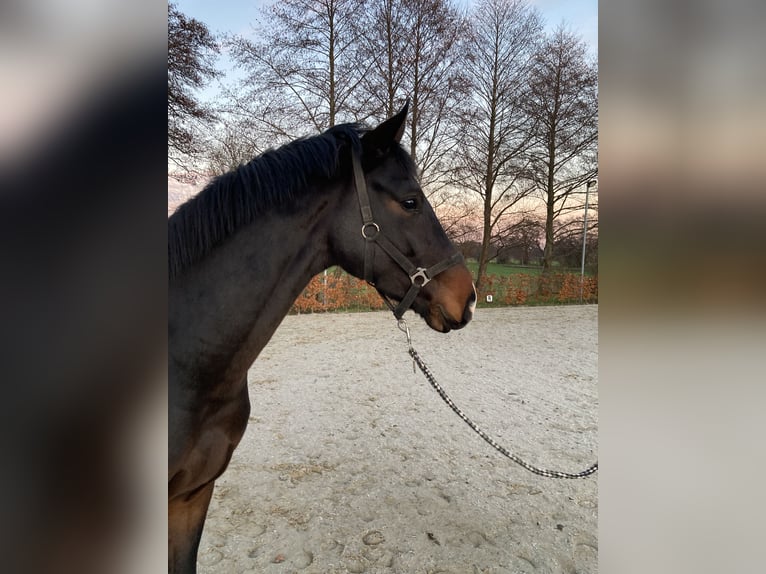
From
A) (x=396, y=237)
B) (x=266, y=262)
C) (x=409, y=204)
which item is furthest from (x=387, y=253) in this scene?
(x=266, y=262)

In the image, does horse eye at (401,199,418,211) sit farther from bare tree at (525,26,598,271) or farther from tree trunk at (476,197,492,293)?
bare tree at (525,26,598,271)

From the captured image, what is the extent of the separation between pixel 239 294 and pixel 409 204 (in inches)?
27.5

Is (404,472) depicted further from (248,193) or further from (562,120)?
(562,120)

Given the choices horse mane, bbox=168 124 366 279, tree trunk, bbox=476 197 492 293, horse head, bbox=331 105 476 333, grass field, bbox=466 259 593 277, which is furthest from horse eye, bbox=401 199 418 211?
grass field, bbox=466 259 593 277

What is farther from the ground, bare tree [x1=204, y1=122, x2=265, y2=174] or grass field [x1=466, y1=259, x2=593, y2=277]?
bare tree [x1=204, y1=122, x2=265, y2=174]

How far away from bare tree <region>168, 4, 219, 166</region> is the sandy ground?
346cm

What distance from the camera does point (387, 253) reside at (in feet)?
4.68

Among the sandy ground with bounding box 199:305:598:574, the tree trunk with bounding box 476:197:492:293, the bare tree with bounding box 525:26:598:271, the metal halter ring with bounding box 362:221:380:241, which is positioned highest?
the bare tree with bounding box 525:26:598:271

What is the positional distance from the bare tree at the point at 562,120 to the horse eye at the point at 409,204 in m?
9.57

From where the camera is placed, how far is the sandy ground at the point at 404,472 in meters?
2.12

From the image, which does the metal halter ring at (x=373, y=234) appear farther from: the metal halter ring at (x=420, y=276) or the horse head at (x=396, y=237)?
the metal halter ring at (x=420, y=276)

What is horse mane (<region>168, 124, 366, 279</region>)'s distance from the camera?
3.95 ft
